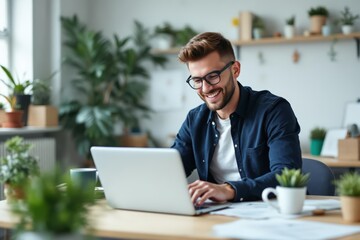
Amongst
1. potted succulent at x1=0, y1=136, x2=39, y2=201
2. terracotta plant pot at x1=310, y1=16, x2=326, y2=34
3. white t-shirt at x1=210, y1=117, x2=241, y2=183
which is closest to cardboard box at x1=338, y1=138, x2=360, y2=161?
terracotta plant pot at x1=310, y1=16, x2=326, y2=34

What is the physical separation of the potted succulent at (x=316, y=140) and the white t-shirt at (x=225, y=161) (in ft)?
7.15

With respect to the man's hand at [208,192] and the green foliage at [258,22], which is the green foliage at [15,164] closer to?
the man's hand at [208,192]

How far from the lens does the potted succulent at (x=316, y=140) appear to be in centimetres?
425

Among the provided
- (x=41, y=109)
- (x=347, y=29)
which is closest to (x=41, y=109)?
(x=41, y=109)

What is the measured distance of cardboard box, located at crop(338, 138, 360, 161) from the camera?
3.86 meters

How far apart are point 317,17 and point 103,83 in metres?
1.92

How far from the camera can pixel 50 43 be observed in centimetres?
486

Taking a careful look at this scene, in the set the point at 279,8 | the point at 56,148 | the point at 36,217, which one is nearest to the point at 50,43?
the point at 56,148

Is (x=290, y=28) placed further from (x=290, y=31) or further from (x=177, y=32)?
(x=177, y=32)

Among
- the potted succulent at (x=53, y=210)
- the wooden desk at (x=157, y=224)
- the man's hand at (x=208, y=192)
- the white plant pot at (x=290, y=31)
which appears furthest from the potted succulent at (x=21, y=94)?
the potted succulent at (x=53, y=210)

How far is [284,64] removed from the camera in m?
4.61

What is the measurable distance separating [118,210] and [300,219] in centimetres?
55

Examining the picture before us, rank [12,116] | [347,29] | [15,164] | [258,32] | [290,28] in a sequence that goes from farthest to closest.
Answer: [258,32]
[290,28]
[347,29]
[12,116]
[15,164]

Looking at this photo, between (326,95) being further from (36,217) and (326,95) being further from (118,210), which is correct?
(36,217)
